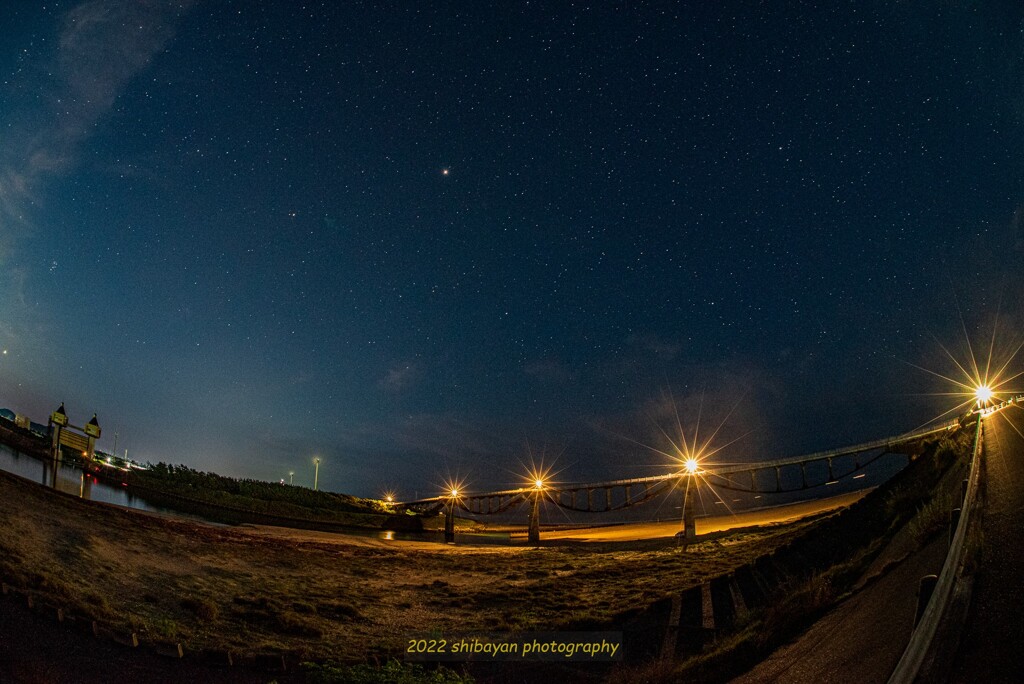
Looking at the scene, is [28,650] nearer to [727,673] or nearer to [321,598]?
[321,598]

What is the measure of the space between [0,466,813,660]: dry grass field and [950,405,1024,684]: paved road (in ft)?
29.6

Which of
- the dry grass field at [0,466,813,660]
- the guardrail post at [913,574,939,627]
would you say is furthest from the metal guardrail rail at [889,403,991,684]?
the dry grass field at [0,466,813,660]

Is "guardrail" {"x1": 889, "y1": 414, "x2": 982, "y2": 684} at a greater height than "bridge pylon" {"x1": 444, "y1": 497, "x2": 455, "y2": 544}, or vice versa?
"guardrail" {"x1": 889, "y1": 414, "x2": 982, "y2": 684}

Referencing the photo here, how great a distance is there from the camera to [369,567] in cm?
2398

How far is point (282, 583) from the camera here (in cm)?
1748

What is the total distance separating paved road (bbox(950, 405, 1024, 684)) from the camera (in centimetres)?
242

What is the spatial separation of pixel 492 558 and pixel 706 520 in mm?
36084

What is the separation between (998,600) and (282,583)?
1963cm

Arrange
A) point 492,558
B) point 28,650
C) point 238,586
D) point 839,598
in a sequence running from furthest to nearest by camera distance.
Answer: point 492,558 < point 238,586 < point 28,650 < point 839,598

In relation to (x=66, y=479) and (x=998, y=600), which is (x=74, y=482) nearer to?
(x=66, y=479)

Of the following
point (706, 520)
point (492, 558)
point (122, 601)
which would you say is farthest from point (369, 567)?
point (706, 520)

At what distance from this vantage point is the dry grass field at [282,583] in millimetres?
10977

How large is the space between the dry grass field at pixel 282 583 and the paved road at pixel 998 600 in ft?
29.6

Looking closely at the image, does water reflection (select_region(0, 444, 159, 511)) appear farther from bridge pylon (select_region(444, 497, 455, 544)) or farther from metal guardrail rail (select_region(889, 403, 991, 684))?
metal guardrail rail (select_region(889, 403, 991, 684))
